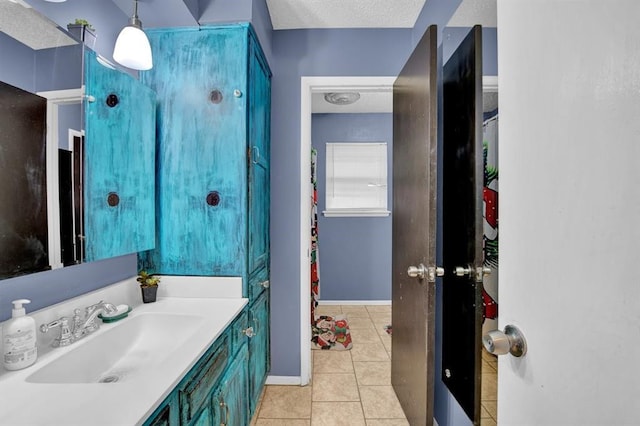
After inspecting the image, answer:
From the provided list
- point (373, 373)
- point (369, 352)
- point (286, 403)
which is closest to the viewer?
point (286, 403)

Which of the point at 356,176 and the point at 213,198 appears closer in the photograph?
the point at 213,198

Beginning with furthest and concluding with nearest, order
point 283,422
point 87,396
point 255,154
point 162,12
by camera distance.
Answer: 1. point 283,422
2. point 255,154
3. point 162,12
4. point 87,396

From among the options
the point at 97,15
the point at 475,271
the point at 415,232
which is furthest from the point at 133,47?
the point at 475,271

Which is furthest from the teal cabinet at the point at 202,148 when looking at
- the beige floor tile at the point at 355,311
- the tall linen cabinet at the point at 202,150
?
the beige floor tile at the point at 355,311

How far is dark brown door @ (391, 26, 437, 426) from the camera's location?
4.32ft

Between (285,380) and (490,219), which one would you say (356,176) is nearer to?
(285,380)

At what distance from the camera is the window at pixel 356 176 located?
3816mm

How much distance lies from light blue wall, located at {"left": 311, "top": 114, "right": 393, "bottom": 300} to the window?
0.30 ft

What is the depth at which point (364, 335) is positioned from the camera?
296 centimetres

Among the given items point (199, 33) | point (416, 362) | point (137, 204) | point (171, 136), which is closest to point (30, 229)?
point (137, 204)

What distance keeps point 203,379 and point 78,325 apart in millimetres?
504

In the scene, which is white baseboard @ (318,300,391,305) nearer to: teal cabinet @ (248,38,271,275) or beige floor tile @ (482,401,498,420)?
teal cabinet @ (248,38,271,275)

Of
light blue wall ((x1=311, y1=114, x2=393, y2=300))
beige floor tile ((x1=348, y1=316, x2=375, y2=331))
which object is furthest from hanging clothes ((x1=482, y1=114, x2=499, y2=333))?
light blue wall ((x1=311, y1=114, x2=393, y2=300))

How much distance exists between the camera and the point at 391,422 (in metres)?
1.77
